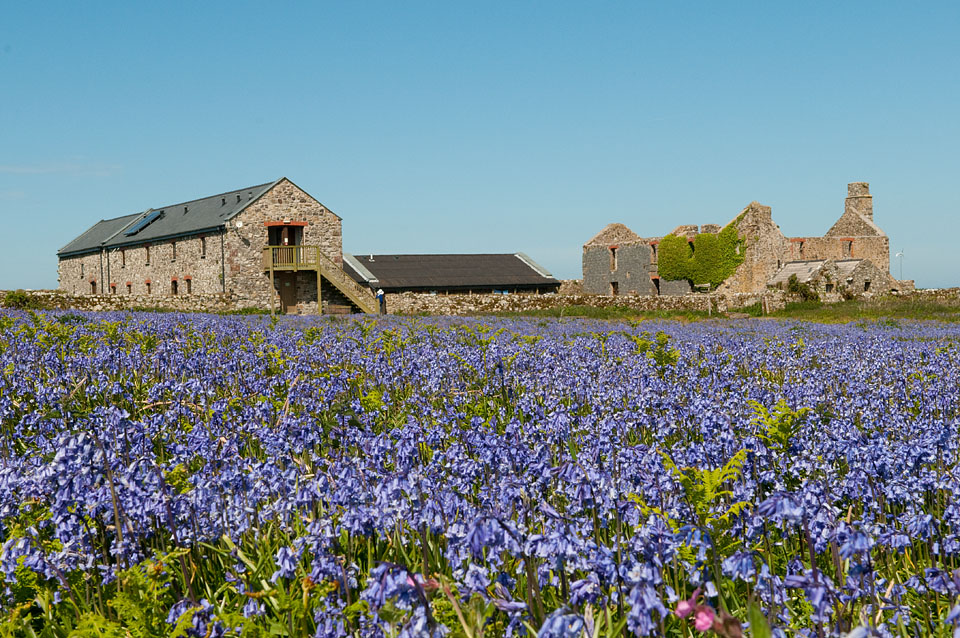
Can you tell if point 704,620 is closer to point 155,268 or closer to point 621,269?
A: point 155,268

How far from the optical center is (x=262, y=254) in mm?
41812

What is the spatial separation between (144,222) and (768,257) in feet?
134

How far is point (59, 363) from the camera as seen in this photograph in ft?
28.7

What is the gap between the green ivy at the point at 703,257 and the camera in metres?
50.0

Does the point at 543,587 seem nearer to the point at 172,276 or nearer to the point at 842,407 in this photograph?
the point at 842,407

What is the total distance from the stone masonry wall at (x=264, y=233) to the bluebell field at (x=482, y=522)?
3507 cm

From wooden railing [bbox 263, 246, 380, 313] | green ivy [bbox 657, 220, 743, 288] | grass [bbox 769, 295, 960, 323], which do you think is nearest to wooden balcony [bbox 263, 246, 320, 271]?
wooden railing [bbox 263, 246, 380, 313]

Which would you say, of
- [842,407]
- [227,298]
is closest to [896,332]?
[842,407]

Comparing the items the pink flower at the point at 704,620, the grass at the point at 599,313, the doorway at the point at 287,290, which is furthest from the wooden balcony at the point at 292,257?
the pink flower at the point at 704,620

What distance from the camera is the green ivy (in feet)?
164

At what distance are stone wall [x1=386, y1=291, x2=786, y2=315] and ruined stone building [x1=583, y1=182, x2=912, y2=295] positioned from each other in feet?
17.4

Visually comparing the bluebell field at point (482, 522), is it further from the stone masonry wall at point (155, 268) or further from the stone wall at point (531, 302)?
the stone masonry wall at point (155, 268)

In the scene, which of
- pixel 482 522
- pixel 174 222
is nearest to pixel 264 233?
pixel 174 222

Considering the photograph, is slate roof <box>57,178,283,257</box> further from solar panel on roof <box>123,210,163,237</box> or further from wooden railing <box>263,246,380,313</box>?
wooden railing <box>263,246,380,313</box>
